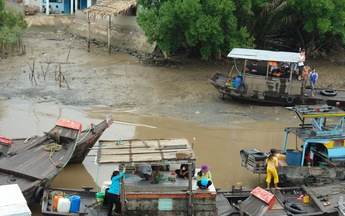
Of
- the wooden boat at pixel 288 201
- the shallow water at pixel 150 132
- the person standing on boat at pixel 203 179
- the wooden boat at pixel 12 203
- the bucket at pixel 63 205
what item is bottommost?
the shallow water at pixel 150 132

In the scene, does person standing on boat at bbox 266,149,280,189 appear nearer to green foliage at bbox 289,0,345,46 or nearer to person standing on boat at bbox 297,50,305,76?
person standing on boat at bbox 297,50,305,76

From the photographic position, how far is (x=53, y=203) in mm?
11531

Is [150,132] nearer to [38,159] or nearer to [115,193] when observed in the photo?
[38,159]

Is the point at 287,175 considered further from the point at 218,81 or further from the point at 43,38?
the point at 43,38

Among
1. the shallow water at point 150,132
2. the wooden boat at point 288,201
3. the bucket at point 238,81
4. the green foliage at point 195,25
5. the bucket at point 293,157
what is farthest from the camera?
the green foliage at point 195,25

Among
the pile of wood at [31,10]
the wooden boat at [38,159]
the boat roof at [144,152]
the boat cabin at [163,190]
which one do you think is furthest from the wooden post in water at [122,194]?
the pile of wood at [31,10]

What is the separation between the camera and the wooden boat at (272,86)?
2025 centimetres

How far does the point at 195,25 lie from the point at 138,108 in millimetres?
4904

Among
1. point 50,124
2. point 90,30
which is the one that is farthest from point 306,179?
point 90,30

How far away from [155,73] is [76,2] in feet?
63.4

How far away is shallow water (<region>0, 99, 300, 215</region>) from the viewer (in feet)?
48.9

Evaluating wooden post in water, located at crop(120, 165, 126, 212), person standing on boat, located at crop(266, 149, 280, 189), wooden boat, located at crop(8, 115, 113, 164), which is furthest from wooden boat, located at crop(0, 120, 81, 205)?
person standing on boat, located at crop(266, 149, 280, 189)

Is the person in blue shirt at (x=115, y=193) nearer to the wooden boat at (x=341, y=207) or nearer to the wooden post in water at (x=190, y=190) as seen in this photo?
the wooden post in water at (x=190, y=190)

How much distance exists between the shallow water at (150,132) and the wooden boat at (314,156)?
129 cm
